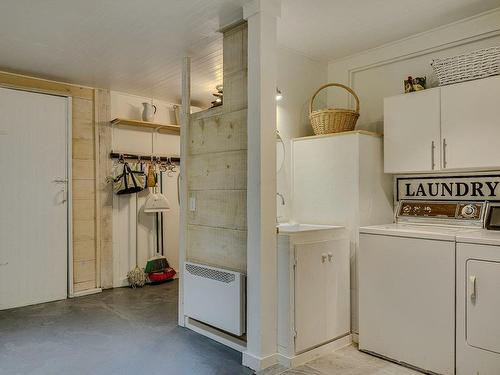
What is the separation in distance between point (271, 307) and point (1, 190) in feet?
9.94

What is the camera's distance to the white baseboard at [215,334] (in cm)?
274

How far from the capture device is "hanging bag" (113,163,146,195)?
14.9 ft

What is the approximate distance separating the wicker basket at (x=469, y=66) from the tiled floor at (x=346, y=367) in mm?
1978

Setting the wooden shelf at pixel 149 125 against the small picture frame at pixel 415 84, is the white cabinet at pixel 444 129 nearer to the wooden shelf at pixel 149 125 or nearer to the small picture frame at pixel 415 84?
the small picture frame at pixel 415 84

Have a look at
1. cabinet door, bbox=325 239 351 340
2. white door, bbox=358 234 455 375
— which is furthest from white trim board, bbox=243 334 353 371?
white door, bbox=358 234 455 375

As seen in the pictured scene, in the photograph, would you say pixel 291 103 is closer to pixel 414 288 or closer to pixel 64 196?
pixel 414 288

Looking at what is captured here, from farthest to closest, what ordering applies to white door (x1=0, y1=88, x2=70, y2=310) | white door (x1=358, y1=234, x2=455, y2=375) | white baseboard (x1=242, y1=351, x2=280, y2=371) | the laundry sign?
white door (x1=0, y1=88, x2=70, y2=310)
the laundry sign
white baseboard (x1=242, y1=351, x2=280, y2=371)
white door (x1=358, y1=234, x2=455, y2=375)

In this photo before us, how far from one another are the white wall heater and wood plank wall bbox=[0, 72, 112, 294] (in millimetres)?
1767

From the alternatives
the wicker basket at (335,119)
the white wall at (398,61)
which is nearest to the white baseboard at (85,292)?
→ the wicker basket at (335,119)

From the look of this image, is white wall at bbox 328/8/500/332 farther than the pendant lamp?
No

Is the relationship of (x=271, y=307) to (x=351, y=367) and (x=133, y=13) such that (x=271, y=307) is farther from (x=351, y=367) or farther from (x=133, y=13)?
(x=133, y=13)

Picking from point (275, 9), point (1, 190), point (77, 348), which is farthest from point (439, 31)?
point (1, 190)

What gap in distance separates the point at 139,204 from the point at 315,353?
3129 mm

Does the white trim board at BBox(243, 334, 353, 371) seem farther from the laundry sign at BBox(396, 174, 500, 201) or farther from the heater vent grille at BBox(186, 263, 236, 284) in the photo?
the laundry sign at BBox(396, 174, 500, 201)
